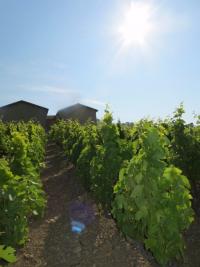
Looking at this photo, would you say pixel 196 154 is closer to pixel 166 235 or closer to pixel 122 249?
pixel 122 249

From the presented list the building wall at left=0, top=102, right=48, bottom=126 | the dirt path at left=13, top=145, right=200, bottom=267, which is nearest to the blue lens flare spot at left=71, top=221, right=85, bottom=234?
the dirt path at left=13, top=145, right=200, bottom=267

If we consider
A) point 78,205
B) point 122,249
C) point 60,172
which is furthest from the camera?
point 60,172

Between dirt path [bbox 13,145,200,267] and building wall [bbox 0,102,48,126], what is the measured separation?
38798 millimetres

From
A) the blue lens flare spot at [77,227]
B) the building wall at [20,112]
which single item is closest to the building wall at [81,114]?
the building wall at [20,112]

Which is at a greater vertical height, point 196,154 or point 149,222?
point 196,154

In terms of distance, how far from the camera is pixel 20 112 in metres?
46.2

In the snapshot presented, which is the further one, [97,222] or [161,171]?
[97,222]

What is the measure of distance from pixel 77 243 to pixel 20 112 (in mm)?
41915

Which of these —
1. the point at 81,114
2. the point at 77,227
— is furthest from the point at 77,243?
the point at 81,114

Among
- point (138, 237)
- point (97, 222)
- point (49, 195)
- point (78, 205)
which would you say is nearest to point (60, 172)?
point (49, 195)

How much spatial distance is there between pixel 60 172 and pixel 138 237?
385 inches

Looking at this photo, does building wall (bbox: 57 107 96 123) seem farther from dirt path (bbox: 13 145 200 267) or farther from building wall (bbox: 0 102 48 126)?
dirt path (bbox: 13 145 200 267)

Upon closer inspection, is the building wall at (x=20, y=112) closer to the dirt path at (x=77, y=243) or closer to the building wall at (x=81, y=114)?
the building wall at (x=81, y=114)

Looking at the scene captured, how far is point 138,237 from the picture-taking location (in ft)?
15.6
